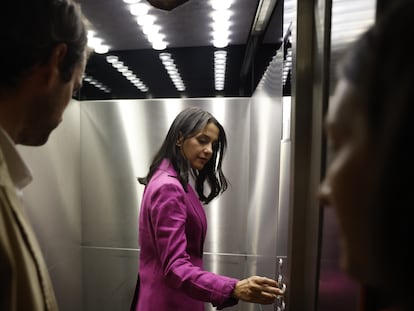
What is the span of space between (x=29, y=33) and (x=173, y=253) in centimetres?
56

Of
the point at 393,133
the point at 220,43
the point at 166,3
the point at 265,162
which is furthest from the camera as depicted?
the point at 220,43

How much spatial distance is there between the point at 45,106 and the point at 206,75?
0.82 metres

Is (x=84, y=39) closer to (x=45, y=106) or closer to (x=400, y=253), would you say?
(x=45, y=106)

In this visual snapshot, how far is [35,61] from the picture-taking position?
0.46 metres

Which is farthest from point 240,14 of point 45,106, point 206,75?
point 45,106

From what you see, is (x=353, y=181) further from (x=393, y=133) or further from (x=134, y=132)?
(x=134, y=132)

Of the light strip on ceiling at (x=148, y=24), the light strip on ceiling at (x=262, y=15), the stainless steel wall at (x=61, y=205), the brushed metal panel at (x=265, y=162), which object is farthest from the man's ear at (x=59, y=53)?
the light strip on ceiling at (x=262, y=15)

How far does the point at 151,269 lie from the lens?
86 centimetres

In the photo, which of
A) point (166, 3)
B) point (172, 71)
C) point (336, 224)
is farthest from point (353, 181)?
point (172, 71)

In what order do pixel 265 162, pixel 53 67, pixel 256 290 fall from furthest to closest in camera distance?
pixel 265 162 < pixel 256 290 < pixel 53 67

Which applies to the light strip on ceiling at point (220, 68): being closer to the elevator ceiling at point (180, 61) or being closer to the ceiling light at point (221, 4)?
the elevator ceiling at point (180, 61)

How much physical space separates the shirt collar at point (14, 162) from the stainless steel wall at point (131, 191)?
78 cm

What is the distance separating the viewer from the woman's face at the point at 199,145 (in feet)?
2.99

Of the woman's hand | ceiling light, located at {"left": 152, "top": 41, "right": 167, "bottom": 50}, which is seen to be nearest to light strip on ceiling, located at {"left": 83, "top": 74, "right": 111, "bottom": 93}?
ceiling light, located at {"left": 152, "top": 41, "right": 167, "bottom": 50}
